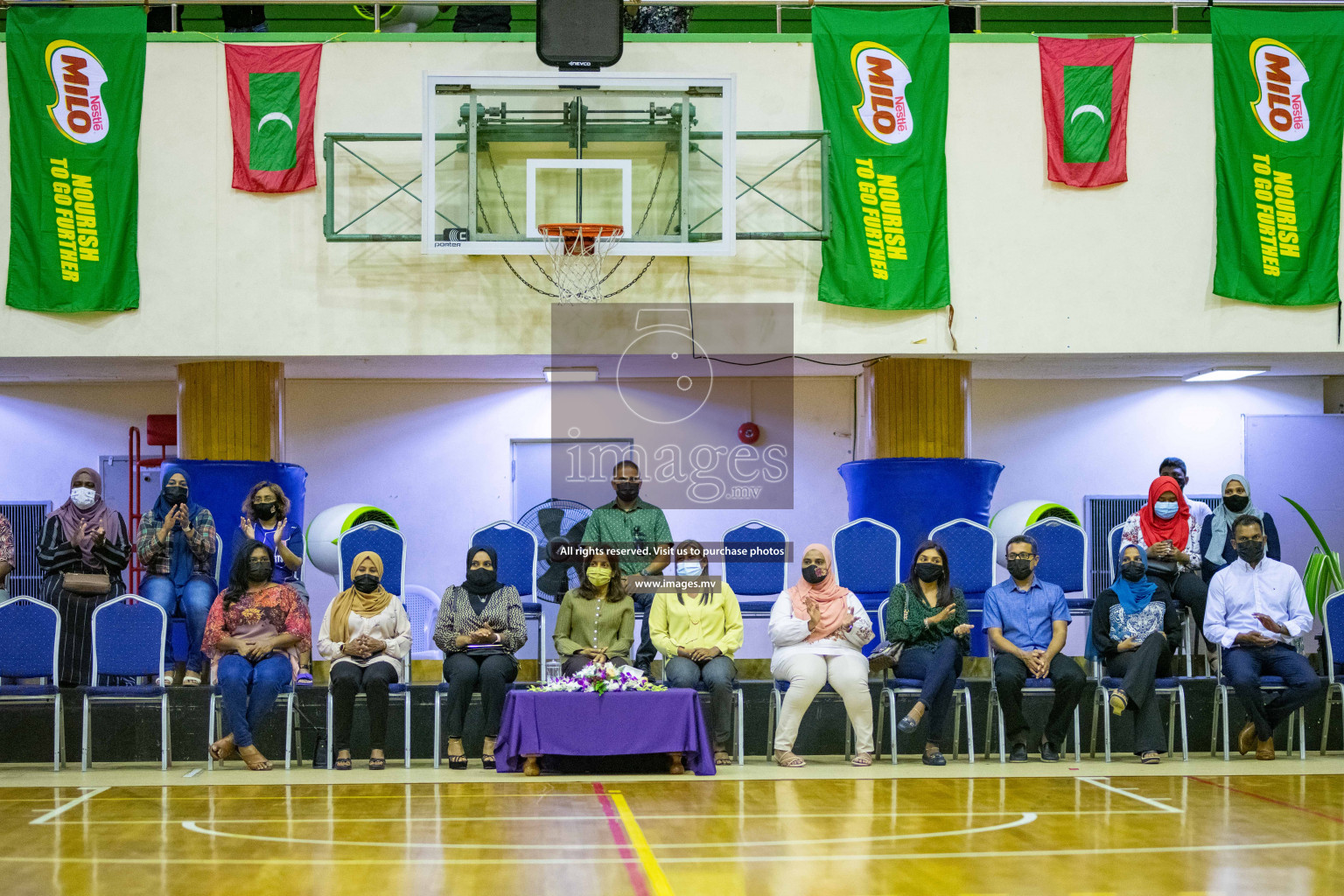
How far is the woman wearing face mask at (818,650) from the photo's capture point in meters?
7.21

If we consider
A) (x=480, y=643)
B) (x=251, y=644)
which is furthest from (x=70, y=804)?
(x=480, y=643)

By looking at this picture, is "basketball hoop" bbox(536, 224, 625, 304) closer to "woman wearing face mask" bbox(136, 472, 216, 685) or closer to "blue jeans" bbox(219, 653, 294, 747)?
"woman wearing face mask" bbox(136, 472, 216, 685)

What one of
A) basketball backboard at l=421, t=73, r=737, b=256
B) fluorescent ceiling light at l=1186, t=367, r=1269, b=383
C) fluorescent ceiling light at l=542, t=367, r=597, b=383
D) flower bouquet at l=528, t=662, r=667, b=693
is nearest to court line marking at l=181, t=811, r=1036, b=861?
flower bouquet at l=528, t=662, r=667, b=693

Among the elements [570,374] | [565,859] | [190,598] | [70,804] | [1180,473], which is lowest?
[70,804]

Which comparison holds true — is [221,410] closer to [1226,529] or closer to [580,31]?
[580,31]

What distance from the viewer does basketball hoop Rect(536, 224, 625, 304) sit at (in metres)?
A: 8.17

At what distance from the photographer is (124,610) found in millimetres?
7371

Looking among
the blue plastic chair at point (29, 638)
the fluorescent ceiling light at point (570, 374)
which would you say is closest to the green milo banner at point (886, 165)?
the fluorescent ceiling light at point (570, 374)

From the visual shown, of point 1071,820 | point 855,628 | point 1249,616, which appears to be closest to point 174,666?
point 855,628

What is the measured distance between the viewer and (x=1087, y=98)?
8.98m

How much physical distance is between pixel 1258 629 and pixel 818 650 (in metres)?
2.63

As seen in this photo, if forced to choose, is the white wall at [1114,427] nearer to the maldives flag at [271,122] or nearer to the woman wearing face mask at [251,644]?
the maldives flag at [271,122]

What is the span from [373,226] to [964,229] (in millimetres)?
4162

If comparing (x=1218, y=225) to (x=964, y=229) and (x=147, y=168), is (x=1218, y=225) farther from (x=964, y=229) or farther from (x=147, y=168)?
(x=147, y=168)
